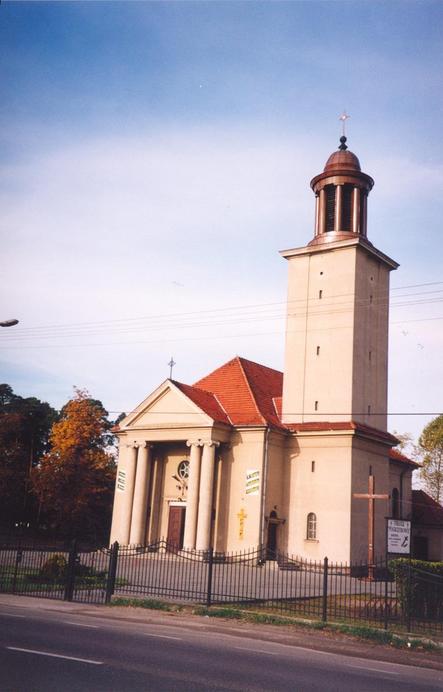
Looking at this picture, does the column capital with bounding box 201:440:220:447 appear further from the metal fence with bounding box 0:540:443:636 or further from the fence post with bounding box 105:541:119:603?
the fence post with bounding box 105:541:119:603

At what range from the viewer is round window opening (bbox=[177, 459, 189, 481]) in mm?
39438

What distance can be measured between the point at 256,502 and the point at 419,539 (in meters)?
15.1

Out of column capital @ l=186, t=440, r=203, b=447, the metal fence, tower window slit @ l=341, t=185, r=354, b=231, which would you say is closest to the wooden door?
column capital @ l=186, t=440, r=203, b=447

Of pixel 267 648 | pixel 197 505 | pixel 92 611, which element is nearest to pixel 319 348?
pixel 197 505

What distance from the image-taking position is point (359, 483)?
3566 cm

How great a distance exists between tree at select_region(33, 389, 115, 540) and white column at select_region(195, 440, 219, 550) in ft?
62.4

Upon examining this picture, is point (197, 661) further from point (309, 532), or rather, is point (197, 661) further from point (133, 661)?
point (309, 532)

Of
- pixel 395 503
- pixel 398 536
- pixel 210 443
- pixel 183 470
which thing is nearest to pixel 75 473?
pixel 183 470

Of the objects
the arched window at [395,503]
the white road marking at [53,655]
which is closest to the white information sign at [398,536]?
the white road marking at [53,655]

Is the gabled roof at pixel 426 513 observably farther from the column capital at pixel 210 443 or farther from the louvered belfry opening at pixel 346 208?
the louvered belfry opening at pixel 346 208

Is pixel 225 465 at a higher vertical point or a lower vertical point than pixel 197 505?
higher

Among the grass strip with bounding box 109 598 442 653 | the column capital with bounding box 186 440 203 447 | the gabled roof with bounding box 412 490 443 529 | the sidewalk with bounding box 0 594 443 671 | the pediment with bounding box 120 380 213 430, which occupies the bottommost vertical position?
the sidewalk with bounding box 0 594 443 671

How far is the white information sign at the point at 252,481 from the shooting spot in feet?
119

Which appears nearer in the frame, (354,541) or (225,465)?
(354,541)
